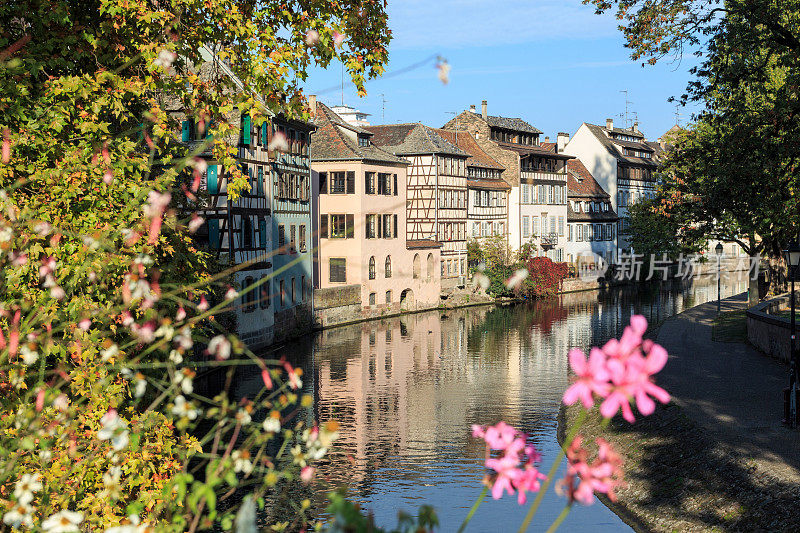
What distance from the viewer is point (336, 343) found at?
138ft

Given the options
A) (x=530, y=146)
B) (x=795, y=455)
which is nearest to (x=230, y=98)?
(x=795, y=455)

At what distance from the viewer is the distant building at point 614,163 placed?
306 feet

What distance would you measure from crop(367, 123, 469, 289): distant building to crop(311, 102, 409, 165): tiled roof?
228 inches

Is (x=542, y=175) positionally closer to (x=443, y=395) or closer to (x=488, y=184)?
(x=488, y=184)

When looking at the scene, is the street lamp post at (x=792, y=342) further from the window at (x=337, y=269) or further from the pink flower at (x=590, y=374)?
the window at (x=337, y=269)

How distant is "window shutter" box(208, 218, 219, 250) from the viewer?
35.2 meters

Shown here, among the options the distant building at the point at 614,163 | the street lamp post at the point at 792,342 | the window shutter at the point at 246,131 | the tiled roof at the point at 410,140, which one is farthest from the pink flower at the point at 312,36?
the distant building at the point at 614,163

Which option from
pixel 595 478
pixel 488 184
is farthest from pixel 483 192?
pixel 595 478

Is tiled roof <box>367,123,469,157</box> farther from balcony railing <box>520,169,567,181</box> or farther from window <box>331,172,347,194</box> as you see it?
balcony railing <box>520,169,567,181</box>

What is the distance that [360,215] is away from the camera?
4944 centimetres

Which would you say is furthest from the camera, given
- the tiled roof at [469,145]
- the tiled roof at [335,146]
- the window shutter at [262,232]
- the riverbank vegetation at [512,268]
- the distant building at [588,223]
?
the distant building at [588,223]

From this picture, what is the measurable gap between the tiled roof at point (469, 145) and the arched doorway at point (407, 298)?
62.4ft

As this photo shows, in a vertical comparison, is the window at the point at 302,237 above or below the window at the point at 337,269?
above

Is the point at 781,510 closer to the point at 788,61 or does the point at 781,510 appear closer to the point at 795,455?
the point at 795,455
